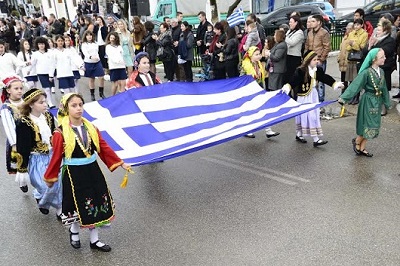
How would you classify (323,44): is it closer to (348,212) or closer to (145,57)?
(145,57)

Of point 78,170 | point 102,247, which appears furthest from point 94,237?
point 78,170

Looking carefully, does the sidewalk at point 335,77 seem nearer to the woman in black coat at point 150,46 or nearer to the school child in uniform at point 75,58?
the woman in black coat at point 150,46

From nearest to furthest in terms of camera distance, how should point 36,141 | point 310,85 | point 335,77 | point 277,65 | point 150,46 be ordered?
point 36,141
point 310,85
point 277,65
point 335,77
point 150,46

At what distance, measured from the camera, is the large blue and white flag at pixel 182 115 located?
5398 mm

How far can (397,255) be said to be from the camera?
405 centimetres

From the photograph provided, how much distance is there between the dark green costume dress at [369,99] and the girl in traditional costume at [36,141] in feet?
12.8

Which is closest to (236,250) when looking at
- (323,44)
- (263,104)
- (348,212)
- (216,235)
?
(216,235)

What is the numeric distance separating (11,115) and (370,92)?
4664mm

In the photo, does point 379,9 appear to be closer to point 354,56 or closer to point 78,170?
point 354,56

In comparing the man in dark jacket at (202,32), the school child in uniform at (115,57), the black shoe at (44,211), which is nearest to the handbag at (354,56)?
the man in dark jacket at (202,32)

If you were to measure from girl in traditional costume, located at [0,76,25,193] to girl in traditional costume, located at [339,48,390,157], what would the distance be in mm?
4182

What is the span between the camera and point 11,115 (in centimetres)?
527

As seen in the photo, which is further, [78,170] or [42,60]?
[42,60]

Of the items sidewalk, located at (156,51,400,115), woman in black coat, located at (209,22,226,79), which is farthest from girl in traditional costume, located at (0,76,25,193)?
sidewalk, located at (156,51,400,115)
